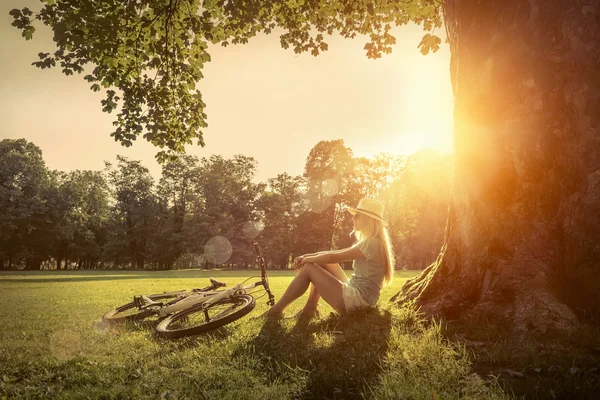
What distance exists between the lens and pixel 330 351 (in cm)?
445

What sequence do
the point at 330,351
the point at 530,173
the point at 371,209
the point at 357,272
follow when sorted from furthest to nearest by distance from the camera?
the point at 371,209, the point at 357,272, the point at 530,173, the point at 330,351

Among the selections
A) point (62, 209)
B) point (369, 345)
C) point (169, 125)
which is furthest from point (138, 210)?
point (369, 345)

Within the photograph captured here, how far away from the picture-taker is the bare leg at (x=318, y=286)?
6.48m

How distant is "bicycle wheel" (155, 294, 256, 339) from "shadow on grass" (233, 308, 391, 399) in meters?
0.61

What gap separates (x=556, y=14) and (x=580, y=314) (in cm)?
414

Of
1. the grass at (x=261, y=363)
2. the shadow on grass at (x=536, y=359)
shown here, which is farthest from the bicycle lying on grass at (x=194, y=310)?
the shadow on grass at (x=536, y=359)

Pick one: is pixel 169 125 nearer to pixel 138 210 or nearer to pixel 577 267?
pixel 577 267

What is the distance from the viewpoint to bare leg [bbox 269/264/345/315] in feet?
21.3

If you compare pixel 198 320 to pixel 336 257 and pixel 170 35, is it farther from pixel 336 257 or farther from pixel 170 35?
pixel 170 35

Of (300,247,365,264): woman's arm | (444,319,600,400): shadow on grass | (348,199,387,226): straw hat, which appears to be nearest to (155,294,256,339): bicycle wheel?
(300,247,365,264): woman's arm

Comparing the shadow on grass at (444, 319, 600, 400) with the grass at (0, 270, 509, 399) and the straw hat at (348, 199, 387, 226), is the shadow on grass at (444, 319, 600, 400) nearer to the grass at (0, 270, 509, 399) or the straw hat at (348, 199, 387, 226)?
the grass at (0, 270, 509, 399)

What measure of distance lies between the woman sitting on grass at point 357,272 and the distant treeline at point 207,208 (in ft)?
149

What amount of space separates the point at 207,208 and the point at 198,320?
5566 cm

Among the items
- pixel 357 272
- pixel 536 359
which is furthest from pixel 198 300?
pixel 536 359
